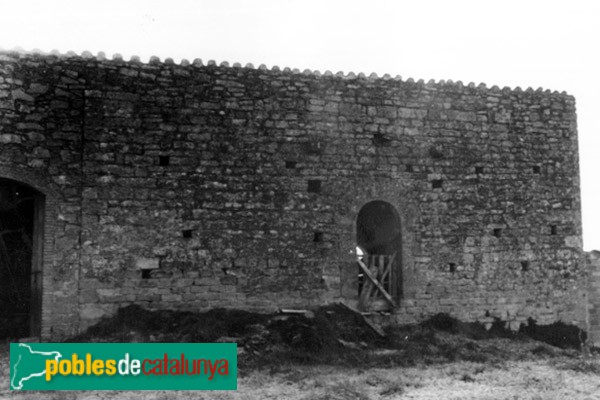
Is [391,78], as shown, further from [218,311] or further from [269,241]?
[218,311]

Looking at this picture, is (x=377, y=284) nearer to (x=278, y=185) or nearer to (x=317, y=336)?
(x=317, y=336)

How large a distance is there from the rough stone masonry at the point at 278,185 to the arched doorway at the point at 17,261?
0.72 m

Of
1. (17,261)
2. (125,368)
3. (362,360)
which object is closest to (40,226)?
(17,261)

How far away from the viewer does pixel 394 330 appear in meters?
11.0

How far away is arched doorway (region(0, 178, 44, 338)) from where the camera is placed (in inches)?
409

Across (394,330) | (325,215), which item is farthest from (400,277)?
(325,215)

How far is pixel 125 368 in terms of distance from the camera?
25.6 ft

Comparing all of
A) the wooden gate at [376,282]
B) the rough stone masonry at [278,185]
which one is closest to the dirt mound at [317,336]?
the rough stone masonry at [278,185]

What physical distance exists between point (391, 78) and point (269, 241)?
3689 millimetres

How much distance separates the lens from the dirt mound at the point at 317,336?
31.0 ft

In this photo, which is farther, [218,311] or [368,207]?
[368,207]

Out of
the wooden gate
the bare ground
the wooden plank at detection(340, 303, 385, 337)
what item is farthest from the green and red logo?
the wooden gate

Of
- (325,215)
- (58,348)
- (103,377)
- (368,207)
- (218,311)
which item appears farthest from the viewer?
(368,207)

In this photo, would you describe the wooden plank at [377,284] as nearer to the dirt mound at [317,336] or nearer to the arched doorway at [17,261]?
the dirt mound at [317,336]
